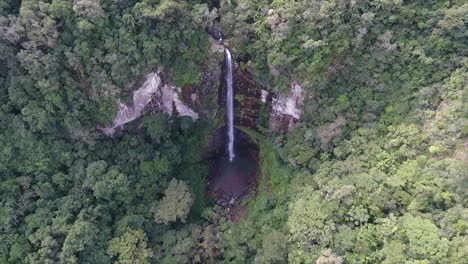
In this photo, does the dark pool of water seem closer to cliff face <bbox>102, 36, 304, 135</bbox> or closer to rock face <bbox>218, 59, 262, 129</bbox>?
rock face <bbox>218, 59, 262, 129</bbox>

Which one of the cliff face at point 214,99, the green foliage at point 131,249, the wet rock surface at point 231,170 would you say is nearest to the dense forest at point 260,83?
the green foliage at point 131,249

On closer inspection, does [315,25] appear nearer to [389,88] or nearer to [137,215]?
[389,88]

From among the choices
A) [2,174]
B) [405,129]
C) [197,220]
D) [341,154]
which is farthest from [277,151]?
[2,174]

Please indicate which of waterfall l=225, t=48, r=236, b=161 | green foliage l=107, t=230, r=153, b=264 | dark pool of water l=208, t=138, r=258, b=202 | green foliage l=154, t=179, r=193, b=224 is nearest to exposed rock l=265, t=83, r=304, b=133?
waterfall l=225, t=48, r=236, b=161

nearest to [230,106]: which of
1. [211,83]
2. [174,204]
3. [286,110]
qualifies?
[211,83]

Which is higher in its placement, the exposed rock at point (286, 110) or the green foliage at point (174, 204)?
the exposed rock at point (286, 110)

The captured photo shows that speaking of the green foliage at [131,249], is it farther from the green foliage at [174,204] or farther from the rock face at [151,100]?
the rock face at [151,100]
